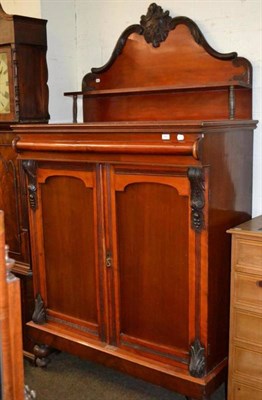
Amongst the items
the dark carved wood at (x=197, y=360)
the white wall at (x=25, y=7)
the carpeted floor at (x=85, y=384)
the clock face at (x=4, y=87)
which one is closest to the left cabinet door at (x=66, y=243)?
the carpeted floor at (x=85, y=384)

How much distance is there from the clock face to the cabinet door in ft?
3.16

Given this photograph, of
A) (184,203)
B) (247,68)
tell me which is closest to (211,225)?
Answer: (184,203)

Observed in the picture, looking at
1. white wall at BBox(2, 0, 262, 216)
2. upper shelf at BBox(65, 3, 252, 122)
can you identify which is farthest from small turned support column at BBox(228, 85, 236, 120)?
white wall at BBox(2, 0, 262, 216)

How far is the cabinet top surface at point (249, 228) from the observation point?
2.13m

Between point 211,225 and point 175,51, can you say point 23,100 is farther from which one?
point 211,225

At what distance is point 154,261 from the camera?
7.59ft

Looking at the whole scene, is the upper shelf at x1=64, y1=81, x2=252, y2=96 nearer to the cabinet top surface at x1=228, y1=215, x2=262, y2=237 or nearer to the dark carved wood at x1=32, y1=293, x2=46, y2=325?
the cabinet top surface at x1=228, y1=215, x2=262, y2=237

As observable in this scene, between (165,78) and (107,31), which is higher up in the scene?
(107,31)

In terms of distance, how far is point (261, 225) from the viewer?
2.29 metres

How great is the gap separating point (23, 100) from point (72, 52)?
23.7 inches

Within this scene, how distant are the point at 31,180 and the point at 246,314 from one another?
1363mm

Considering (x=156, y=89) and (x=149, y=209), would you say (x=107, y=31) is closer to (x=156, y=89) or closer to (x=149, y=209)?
(x=156, y=89)

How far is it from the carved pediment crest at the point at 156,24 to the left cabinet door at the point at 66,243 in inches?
36.4

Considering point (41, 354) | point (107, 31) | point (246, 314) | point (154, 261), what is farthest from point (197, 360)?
point (107, 31)
